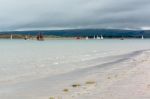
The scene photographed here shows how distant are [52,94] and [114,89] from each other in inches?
103

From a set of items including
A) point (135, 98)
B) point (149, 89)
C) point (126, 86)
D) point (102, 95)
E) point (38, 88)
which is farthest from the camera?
point (38, 88)

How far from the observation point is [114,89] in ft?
56.4

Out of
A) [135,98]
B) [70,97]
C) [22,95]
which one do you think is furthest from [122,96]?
[22,95]

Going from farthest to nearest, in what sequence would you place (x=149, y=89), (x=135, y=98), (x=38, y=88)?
(x=38, y=88) < (x=149, y=89) < (x=135, y=98)

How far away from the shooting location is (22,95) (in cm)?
1697

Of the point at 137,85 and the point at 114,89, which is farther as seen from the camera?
the point at 137,85

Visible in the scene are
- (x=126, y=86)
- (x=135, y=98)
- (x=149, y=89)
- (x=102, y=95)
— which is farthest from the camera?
(x=126, y=86)

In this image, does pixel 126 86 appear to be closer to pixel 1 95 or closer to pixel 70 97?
pixel 70 97

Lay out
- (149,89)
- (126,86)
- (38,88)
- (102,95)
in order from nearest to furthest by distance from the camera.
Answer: (102,95)
(149,89)
(126,86)
(38,88)

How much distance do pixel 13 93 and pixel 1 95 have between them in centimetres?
71

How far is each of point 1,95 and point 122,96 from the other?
5.14 m

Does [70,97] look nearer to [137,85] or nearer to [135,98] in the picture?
[135,98]

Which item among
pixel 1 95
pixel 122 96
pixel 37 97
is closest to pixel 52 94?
pixel 37 97

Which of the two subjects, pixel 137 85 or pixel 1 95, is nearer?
pixel 1 95
